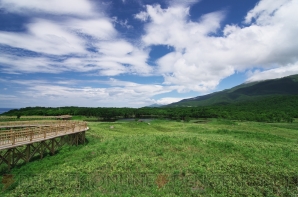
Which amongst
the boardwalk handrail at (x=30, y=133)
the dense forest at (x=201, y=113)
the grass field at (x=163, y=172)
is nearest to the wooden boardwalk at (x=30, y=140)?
the boardwalk handrail at (x=30, y=133)

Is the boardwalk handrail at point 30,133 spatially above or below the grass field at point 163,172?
above

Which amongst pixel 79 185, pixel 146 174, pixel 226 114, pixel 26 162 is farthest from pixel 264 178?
pixel 226 114

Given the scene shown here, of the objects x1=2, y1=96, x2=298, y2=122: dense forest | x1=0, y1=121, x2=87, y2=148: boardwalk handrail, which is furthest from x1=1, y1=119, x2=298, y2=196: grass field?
x1=2, y1=96, x2=298, y2=122: dense forest

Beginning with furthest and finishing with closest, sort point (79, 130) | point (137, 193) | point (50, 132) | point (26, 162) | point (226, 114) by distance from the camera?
point (226, 114) → point (79, 130) → point (50, 132) → point (26, 162) → point (137, 193)

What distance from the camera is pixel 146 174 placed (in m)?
17.4

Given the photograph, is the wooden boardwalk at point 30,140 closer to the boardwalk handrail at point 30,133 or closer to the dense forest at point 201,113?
the boardwalk handrail at point 30,133

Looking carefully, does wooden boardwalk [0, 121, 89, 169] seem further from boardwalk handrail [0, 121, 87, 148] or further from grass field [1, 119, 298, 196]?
grass field [1, 119, 298, 196]

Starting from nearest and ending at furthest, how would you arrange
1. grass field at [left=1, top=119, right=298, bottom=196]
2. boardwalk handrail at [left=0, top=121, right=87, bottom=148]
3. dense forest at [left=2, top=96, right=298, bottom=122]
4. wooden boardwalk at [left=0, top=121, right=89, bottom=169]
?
grass field at [left=1, top=119, right=298, bottom=196] → boardwalk handrail at [left=0, top=121, right=87, bottom=148] → wooden boardwalk at [left=0, top=121, right=89, bottom=169] → dense forest at [left=2, top=96, right=298, bottom=122]

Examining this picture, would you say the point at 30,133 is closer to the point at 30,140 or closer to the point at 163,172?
the point at 30,140

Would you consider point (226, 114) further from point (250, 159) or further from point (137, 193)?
point (137, 193)

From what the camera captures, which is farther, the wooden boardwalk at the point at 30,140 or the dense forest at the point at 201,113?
the dense forest at the point at 201,113

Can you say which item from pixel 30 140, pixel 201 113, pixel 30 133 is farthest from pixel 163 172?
pixel 201 113

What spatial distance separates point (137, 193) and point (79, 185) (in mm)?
5354

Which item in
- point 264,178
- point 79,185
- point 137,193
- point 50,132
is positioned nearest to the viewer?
point 137,193
